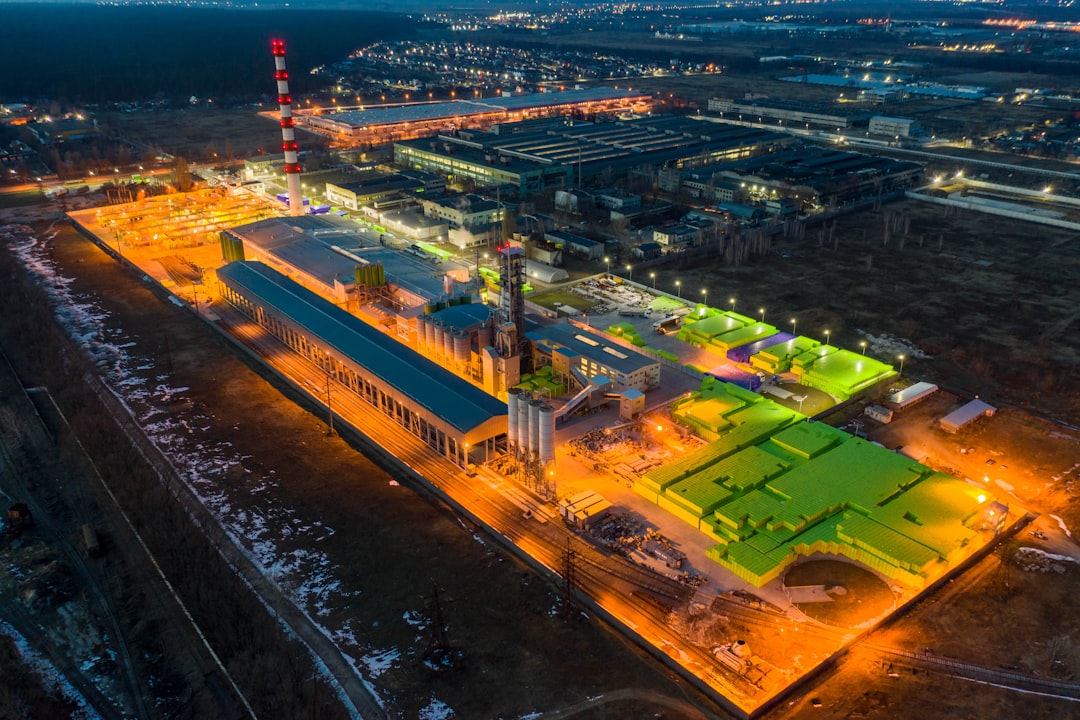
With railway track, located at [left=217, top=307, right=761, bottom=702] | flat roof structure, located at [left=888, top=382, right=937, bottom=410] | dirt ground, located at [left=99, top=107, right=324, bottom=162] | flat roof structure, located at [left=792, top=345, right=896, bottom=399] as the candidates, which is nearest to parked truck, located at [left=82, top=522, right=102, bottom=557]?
railway track, located at [left=217, top=307, right=761, bottom=702]

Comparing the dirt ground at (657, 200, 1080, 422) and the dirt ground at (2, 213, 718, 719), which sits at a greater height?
the dirt ground at (657, 200, 1080, 422)

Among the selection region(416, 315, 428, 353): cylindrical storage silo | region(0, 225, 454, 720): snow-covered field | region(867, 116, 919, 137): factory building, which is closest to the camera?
region(0, 225, 454, 720): snow-covered field

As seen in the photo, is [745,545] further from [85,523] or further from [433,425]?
[85,523]

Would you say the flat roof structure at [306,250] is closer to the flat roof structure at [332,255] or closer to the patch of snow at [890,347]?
the flat roof structure at [332,255]

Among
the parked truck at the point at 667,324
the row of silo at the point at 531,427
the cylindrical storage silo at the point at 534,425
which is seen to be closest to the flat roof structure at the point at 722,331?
the parked truck at the point at 667,324

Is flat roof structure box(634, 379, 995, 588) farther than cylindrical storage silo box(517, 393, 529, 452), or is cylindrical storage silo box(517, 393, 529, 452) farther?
cylindrical storage silo box(517, 393, 529, 452)

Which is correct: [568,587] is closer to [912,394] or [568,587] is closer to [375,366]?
[375,366]

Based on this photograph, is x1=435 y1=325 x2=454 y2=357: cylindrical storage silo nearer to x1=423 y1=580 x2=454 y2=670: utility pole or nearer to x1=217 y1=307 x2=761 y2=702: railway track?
x1=217 y1=307 x2=761 y2=702: railway track
